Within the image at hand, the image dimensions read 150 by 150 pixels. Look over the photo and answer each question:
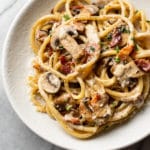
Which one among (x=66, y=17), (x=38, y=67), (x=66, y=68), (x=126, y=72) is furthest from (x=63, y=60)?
(x=126, y=72)

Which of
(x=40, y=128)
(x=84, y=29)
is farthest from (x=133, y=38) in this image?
(x=40, y=128)

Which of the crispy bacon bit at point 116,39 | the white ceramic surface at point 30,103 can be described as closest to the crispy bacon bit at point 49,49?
the white ceramic surface at point 30,103

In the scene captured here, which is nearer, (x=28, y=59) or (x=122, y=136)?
(x=122, y=136)

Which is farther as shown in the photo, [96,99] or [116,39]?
[116,39]

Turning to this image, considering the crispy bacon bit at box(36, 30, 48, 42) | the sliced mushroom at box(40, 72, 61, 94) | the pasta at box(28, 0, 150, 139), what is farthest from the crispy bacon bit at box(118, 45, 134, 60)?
the crispy bacon bit at box(36, 30, 48, 42)

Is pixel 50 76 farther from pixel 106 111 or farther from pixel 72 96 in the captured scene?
pixel 106 111

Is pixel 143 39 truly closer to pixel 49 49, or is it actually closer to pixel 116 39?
pixel 116 39
